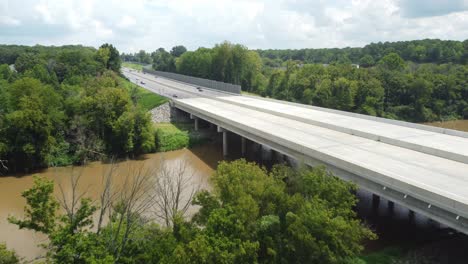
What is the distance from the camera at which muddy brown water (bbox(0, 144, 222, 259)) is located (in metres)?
22.2

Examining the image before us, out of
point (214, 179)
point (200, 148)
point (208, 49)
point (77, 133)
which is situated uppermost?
point (208, 49)

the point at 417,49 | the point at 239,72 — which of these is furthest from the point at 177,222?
the point at 417,49

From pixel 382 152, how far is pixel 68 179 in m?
28.3

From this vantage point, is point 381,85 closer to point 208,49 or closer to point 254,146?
point 254,146

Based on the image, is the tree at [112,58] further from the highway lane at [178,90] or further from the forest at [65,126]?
the forest at [65,126]

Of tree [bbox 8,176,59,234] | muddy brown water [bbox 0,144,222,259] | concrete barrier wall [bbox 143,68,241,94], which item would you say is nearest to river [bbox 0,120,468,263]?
muddy brown water [bbox 0,144,222,259]

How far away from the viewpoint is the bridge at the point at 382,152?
16781 mm

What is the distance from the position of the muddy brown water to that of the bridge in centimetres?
469

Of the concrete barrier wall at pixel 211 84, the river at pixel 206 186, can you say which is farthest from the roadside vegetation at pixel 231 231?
the concrete barrier wall at pixel 211 84

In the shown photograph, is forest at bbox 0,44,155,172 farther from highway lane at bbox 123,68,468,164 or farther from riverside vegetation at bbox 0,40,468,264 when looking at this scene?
highway lane at bbox 123,68,468,164

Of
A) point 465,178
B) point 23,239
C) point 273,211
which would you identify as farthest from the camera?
point 23,239

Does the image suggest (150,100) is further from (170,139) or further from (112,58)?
(112,58)

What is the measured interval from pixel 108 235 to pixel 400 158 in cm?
1866

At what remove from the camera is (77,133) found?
131 feet
